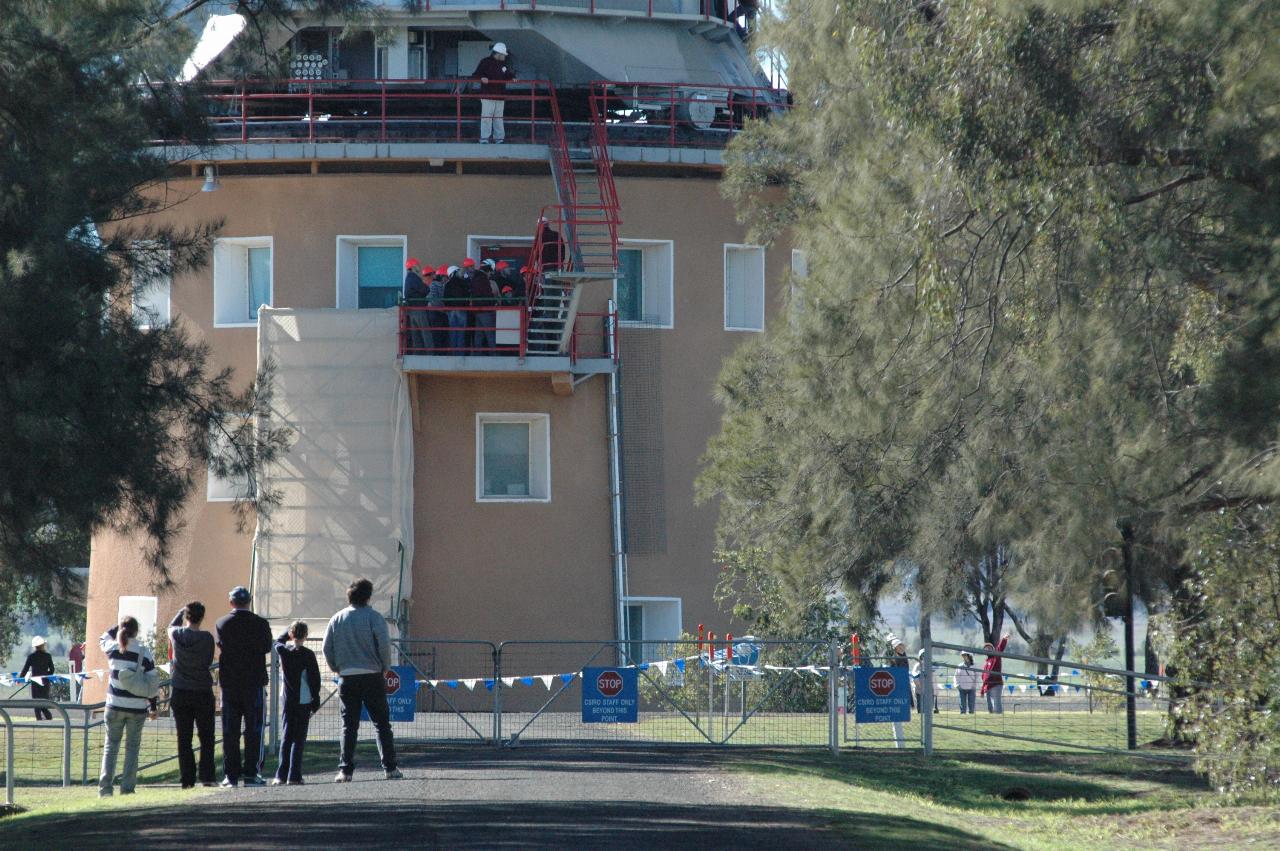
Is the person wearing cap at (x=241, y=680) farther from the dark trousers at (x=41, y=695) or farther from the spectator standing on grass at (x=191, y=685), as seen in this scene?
the dark trousers at (x=41, y=695)

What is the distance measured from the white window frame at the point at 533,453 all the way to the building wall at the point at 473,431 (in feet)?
0.45

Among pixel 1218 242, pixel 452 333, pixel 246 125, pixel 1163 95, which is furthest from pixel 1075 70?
pixel 246 125

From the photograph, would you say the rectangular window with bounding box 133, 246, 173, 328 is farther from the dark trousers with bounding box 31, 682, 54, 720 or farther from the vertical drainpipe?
the dark trousers with bounding box 31, 682, 54, 720

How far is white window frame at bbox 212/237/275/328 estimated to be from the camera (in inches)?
1137

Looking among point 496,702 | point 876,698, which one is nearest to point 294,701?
point 496,702

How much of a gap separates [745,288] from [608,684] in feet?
41.9

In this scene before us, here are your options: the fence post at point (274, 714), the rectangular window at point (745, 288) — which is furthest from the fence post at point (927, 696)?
the rectangular window at point (745, 288)

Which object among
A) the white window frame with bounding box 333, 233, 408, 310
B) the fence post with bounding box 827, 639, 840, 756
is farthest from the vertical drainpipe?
the fence post with bounding box 827, 639, 840, 756

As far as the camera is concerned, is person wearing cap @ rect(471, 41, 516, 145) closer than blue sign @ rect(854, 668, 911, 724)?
No

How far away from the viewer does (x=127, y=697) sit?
14.5 m

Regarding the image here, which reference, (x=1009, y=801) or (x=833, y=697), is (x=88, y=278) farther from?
(x=1009, y=801)

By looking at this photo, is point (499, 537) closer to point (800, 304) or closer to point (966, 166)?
point (800, 304)

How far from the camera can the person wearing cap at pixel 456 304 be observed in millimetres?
27234

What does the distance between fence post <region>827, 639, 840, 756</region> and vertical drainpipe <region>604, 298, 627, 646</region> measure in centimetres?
906
